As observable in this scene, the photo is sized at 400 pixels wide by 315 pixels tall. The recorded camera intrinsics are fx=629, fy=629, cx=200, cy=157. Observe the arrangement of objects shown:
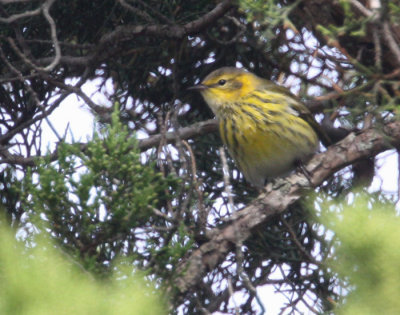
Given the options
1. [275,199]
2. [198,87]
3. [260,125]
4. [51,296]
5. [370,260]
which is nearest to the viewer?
[51,296]

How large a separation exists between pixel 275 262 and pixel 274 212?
66cm

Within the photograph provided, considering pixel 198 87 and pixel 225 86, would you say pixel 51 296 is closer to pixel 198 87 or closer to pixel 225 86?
pixel 198 87

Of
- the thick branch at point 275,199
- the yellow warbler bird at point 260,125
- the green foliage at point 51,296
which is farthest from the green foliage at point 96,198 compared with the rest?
the yellow warbler bird at point 260,125

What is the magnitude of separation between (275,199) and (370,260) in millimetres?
1908

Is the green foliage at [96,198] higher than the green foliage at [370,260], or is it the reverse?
the green foliage at [96,198]

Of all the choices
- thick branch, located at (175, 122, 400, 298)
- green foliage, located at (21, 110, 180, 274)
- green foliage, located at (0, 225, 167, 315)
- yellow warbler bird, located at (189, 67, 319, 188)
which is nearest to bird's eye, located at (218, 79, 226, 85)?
yellow warbler bird, located at (189, 67, 319, 188)

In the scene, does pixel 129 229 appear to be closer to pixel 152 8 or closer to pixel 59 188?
pixel 59 188

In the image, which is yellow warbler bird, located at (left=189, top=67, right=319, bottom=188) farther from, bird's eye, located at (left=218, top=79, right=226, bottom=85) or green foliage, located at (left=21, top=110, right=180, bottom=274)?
green foliage, located at (left=21, top=110, right=180, bottom=274)

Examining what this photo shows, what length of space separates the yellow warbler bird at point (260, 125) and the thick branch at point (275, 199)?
633mm

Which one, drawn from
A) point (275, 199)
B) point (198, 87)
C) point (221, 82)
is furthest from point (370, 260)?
point (221, 82)

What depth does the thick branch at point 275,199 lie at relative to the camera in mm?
3004

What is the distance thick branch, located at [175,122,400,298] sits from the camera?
3.00 m

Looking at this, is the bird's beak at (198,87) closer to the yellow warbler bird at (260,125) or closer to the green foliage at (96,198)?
the yellow warbler bird at (260,125)

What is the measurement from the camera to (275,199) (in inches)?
131
